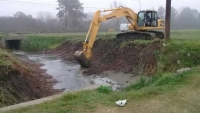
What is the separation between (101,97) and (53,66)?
44.2ft

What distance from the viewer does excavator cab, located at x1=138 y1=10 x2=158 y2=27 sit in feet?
64.4

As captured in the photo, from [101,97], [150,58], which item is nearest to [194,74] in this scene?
[101,97]

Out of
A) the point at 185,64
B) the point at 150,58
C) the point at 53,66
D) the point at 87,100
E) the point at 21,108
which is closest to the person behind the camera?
the point at 21,108

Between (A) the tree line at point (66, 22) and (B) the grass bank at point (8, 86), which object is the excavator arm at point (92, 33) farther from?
(A) the tree line at point (66, 22)

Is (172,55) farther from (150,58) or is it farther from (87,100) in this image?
(87,100)

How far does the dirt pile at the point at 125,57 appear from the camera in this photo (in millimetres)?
14906

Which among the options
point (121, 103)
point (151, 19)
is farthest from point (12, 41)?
point (121, 103)

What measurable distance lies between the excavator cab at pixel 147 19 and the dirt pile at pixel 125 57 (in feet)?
6.19

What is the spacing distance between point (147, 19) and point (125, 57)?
4.18 m

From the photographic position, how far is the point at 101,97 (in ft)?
21.4

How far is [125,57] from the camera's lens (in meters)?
17.3

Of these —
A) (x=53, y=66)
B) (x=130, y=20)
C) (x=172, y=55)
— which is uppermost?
(x=130, y=20)

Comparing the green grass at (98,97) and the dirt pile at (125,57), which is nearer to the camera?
the green grass at (98,97)

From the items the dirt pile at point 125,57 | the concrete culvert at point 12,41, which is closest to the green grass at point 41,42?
the concrete culvert at point 12,41
